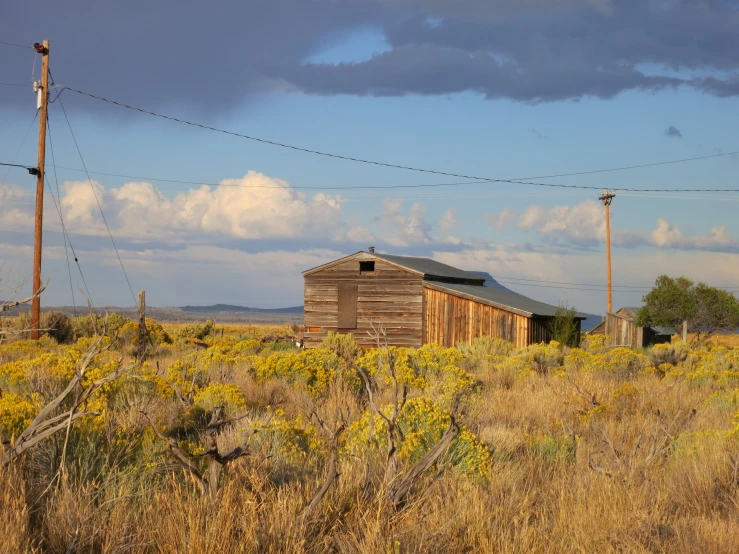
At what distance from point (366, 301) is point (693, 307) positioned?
21036 mm

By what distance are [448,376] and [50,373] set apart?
692 cm

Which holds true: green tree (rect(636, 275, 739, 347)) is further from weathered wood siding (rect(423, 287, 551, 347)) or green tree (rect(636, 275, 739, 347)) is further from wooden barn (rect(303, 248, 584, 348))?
weathered wood siding (rect(423, 287, 551, 347))

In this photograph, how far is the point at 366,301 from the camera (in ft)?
102

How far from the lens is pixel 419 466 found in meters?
4.84

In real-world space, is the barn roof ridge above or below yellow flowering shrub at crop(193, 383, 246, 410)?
above

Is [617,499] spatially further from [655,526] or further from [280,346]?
[280,346]

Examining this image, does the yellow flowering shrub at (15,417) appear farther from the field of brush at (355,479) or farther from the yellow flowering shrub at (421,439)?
the yellow flowering shrub at (421,439)

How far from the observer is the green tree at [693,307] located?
41625 mm

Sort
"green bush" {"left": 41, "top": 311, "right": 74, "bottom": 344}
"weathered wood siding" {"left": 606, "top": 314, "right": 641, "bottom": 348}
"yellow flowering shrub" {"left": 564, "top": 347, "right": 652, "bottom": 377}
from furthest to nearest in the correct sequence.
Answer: "weathered wood siding" {"left": 606, "top": 314, "right": 641, "bottom": 348}, "green bush" {"left": 41, "top": 311, "right": 74, "bottom": 344}, "yellow flowering shrub" {"left": 564, "top": 347, "right": 652, "bottom": 377}

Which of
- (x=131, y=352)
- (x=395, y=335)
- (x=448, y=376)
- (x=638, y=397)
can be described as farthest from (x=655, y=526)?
(x=395, y=335)

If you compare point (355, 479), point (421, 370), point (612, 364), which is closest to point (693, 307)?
point (612, 364)

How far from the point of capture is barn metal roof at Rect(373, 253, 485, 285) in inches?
1230

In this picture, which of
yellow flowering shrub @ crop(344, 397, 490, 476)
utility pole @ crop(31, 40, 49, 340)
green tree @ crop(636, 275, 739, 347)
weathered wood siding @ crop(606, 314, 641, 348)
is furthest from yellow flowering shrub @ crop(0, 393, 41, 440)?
green tree @ crop(636, 275, 739, 347)

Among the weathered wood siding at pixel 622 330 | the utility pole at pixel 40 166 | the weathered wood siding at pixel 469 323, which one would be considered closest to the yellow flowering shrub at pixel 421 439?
the utility pole at pixel 40 166
